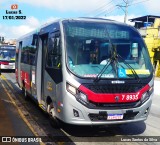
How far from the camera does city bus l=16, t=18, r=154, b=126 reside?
6.91 m

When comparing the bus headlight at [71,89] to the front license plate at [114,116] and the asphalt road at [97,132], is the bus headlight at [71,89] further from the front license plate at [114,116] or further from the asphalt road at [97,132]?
the asphalt road at [97,132]

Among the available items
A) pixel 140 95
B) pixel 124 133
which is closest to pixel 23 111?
pixel 124 133

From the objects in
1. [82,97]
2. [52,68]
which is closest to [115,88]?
[82,97]

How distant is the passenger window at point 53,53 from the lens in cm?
763

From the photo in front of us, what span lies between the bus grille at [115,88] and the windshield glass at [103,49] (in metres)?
0.23

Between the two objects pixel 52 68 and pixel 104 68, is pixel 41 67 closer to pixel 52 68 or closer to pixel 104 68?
pixel 52 68

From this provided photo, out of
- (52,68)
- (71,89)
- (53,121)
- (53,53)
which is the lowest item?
(53,121)

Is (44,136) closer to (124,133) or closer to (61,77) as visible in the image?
(61,77)

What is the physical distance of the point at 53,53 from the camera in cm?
800

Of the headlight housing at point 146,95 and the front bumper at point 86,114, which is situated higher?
the headlight housing at point 146,95

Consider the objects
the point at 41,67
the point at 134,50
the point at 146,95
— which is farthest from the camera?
the point at 41,67

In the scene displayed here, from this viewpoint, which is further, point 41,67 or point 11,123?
point 41,67

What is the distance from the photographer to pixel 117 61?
24.3 feet

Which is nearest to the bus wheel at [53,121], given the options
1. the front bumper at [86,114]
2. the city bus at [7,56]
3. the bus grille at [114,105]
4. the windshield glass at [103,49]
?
the front bumper at [86,114]
